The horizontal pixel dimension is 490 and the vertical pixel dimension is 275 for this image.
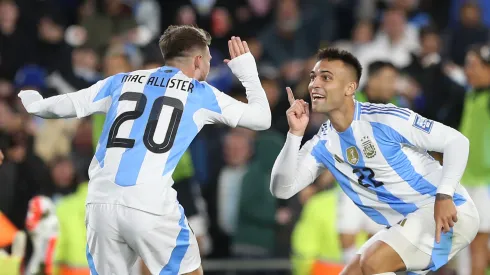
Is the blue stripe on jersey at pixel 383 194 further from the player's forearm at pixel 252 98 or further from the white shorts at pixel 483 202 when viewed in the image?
the white shorts at pixel 483 202

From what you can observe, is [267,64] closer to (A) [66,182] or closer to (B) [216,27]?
(B) [216,27]

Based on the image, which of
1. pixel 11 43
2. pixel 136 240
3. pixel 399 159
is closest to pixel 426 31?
pixel 11 43

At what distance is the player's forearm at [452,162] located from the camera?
6.39 metres

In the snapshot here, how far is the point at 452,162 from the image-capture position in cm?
643

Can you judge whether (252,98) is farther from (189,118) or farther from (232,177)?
(232,177)

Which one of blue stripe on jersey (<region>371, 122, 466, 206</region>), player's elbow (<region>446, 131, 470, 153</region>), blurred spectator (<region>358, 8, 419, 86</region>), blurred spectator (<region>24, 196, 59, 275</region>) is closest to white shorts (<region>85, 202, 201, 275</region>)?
blue stripe on jersey (<region>371, 122, 466, 206</region>)

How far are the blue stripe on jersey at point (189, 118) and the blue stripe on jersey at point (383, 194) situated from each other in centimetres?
101

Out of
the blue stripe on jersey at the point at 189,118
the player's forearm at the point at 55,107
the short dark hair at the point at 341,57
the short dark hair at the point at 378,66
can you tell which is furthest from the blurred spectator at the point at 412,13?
the player's forearm at the point at 55,107

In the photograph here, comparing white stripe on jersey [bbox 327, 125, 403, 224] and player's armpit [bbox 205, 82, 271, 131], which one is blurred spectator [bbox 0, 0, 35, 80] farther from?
player's armpit [bbox 205, 82, 271, 131]

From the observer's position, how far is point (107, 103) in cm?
637

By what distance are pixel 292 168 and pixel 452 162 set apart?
102cm

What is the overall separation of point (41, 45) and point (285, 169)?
7252mm

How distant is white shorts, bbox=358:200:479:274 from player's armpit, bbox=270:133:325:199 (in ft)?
1.98

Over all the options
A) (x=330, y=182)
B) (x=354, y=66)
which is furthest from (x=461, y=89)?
(x=354, y=66)
